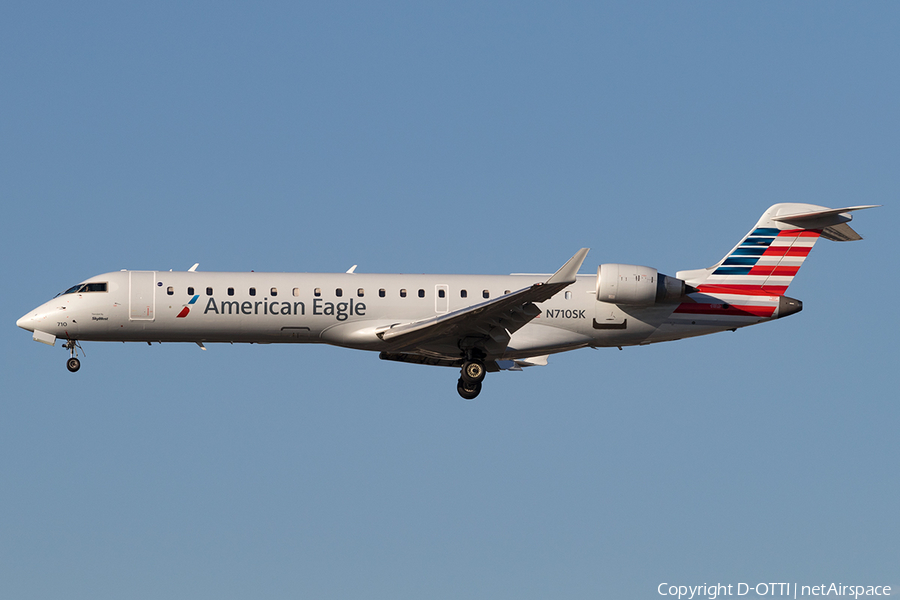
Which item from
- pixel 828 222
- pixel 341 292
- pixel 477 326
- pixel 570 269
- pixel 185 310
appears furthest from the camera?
pixel 828 222

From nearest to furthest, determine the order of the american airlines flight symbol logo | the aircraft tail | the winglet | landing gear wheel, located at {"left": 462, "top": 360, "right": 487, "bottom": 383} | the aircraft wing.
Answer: the winglet < the aircraft wing < the american airlines flight symbol logo < landing gear wheel, located at {"left": 462, "top": 360, "right": 487, "bottom": 383} < the aircraft tail

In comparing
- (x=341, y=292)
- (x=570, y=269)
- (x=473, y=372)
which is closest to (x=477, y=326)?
(x=473, y=372)

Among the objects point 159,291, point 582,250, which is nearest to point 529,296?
point 582,250

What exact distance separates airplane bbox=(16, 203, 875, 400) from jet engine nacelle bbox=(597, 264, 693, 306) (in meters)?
0.03

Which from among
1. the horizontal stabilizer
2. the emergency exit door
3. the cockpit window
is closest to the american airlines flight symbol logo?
the emergency exit door

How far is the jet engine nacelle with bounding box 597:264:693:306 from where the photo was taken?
31672 mm

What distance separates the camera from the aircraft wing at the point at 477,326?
29.1 meters

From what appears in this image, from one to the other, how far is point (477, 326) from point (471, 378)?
176cm

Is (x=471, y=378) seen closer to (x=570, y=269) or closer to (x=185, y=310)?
(x=570, y=269)

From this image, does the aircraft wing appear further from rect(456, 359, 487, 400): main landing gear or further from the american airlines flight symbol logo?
the american airlines flight symbol logo

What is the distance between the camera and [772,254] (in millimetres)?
33531

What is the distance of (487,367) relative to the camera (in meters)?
33.8

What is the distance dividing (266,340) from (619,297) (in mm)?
9739

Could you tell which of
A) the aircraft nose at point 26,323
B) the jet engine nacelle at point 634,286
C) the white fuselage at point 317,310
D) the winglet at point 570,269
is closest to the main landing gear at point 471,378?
the white fuselage at point 317,310
